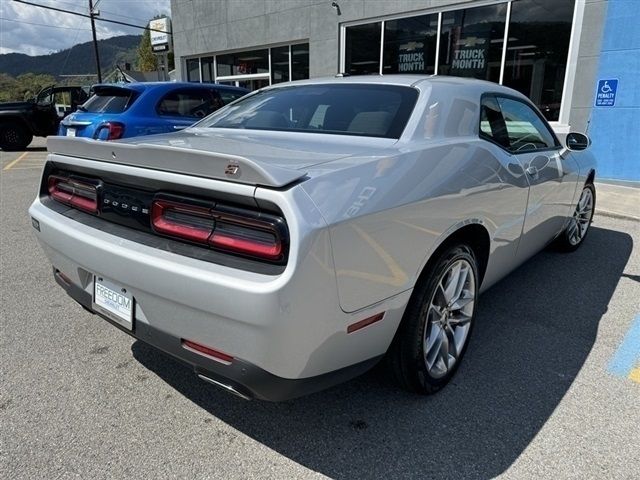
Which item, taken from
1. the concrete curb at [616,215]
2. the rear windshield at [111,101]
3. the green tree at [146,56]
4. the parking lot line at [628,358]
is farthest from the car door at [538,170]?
the green tree at [146,56]

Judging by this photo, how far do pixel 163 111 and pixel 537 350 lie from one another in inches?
249

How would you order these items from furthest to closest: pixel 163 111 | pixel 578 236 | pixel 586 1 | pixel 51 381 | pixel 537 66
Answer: pixel 537 66 < pixel 586 1 < pixel 163 111 < pixel 578 236 < pixel 51 381

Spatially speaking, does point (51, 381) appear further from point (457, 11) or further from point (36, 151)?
point (36, 151)

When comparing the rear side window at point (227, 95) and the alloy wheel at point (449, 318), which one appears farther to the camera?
the rear side window at point (227, 95)

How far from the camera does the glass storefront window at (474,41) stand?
962 centimetres

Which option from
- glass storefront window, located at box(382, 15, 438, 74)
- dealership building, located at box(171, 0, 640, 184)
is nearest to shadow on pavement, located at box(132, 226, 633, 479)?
dealership building, located at box(171, 0, 640, 184)

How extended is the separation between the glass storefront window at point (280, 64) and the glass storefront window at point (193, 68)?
4323 millimetres

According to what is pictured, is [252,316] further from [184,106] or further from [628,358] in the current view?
[184,106]

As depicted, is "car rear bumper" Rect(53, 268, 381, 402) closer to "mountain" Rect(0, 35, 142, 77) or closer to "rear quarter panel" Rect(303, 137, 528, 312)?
"rear quarter panel" Rect(303, 137, 528, 312)

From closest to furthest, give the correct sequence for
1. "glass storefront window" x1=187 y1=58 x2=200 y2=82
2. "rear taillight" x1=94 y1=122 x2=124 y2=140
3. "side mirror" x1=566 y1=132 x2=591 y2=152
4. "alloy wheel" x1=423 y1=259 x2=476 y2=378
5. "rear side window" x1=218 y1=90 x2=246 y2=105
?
"alloy wheel" x1=423 y1=259 x2=476 y2=378, "side mirror" x1=566 y1=132 x2=591 y2=152, "rear taillight" x1=94 y1=122 x2=124 y2=140, "rear side window" x1=218 y1=90 x2=246 y2=105, "glass storefront window" x1=187 y1=58 x2=200 y2=82

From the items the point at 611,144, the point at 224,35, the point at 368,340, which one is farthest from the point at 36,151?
the point at 368,340

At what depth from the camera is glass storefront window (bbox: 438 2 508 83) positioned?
9.62 meters

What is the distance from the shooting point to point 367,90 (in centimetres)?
293

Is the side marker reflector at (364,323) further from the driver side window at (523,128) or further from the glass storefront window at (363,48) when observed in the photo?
the glass storefront window at (363,48)
